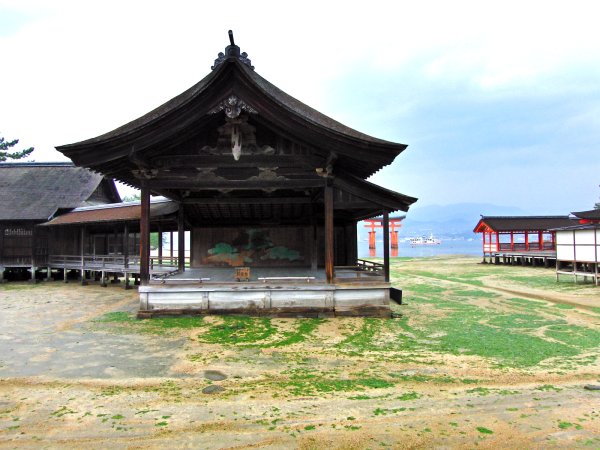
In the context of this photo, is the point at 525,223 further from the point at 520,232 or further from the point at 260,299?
the point at 260,299

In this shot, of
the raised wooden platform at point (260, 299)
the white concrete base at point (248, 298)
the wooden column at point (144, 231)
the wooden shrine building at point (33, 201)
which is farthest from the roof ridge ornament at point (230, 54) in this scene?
the wooden shrine building at point (33, 201)

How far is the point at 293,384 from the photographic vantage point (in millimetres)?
6227

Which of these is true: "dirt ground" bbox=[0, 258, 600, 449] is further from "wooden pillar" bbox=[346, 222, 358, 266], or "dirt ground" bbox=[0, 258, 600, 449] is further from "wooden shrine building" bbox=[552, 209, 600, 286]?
"wooden shrine building" bbox=[552, 209, 600, 286]

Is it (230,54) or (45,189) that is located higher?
(230,54)

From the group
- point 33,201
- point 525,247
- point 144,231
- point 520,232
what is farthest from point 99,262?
point 520,232

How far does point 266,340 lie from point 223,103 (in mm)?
6634

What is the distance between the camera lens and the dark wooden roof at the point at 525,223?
40.3 meters

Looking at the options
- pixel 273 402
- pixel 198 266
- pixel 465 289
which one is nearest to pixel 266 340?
pixel 273 402

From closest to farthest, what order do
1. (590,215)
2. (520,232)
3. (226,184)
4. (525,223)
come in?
(226,184) < (590,215) < (520,232) < (525,223)

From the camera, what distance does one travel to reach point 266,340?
9062 millimetres

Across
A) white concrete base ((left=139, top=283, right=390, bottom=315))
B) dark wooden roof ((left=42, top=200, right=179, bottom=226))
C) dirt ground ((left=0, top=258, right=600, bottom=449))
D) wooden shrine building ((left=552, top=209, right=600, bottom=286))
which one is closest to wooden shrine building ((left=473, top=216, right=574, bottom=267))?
wooden shrine building ((left=552, top=209, right=600, bottom=286))

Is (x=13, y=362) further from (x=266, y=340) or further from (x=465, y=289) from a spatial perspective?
(x=465, y=289)

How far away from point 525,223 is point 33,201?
4617 cm

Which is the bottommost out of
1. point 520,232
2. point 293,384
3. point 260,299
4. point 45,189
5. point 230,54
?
point 293,384
